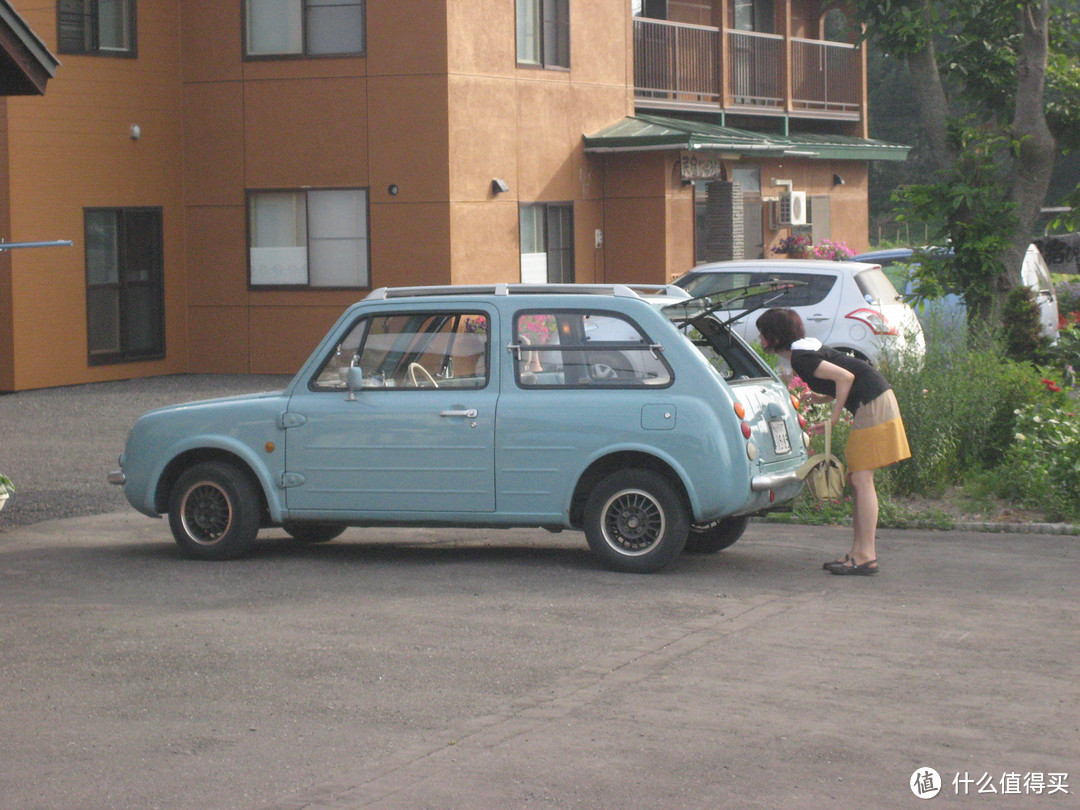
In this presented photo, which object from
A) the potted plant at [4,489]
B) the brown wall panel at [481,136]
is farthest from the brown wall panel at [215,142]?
the potted plant at [4,489]

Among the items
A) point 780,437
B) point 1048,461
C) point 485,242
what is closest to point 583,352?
point 780,437

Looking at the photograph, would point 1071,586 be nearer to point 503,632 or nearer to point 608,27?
point 503,632

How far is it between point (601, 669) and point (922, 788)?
78.3 inches

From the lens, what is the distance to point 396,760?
5.83m

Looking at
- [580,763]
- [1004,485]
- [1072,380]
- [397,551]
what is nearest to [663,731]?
[580,763]

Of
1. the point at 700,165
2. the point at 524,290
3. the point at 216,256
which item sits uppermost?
the point at 700,165

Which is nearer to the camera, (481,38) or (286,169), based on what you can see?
(481,38)

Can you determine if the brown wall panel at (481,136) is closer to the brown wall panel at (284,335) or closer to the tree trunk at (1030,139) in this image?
the brown wall panel at (284,335)

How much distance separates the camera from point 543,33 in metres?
23.7

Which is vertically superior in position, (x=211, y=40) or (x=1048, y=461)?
(x=211, y=40)

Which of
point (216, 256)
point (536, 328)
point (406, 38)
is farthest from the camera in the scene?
point (216, 256)

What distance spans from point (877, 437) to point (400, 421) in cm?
287

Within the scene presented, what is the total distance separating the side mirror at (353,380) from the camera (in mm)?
9711

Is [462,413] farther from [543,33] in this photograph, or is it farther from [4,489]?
[543,33]
